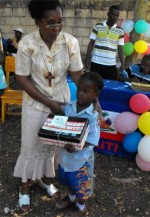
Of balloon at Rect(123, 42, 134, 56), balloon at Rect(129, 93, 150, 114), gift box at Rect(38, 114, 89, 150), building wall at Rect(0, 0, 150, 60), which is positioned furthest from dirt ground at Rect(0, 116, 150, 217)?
building wall at Rect(0, 0, 150, 60)

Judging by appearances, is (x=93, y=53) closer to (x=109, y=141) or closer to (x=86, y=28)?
(x=109, y=141)

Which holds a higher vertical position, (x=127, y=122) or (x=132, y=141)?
(x=127, y=122)

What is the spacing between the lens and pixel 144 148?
3684 mm

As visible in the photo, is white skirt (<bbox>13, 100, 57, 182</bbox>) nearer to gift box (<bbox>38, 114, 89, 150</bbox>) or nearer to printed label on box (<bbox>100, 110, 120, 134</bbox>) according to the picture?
gift box (<bbox>38, 114, 89, 150</bbox>)

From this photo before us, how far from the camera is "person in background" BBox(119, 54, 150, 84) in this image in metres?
4.40

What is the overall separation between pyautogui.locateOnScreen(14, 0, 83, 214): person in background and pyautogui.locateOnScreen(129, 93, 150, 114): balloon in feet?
3.93

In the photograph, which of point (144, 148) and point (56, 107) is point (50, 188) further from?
point (144, 148)

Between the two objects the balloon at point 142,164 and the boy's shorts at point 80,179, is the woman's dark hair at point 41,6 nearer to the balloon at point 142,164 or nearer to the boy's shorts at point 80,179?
the boy's shorts at point 80,179

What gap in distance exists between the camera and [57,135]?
2.43 m

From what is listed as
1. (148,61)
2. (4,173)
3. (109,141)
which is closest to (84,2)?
(148,61)

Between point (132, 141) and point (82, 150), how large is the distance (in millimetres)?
1403

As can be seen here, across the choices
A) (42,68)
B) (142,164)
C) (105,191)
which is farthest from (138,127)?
(42,68)

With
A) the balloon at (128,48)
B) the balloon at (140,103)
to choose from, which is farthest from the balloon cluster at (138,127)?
the balloon at (128,48)

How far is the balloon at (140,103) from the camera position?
3.76 m
